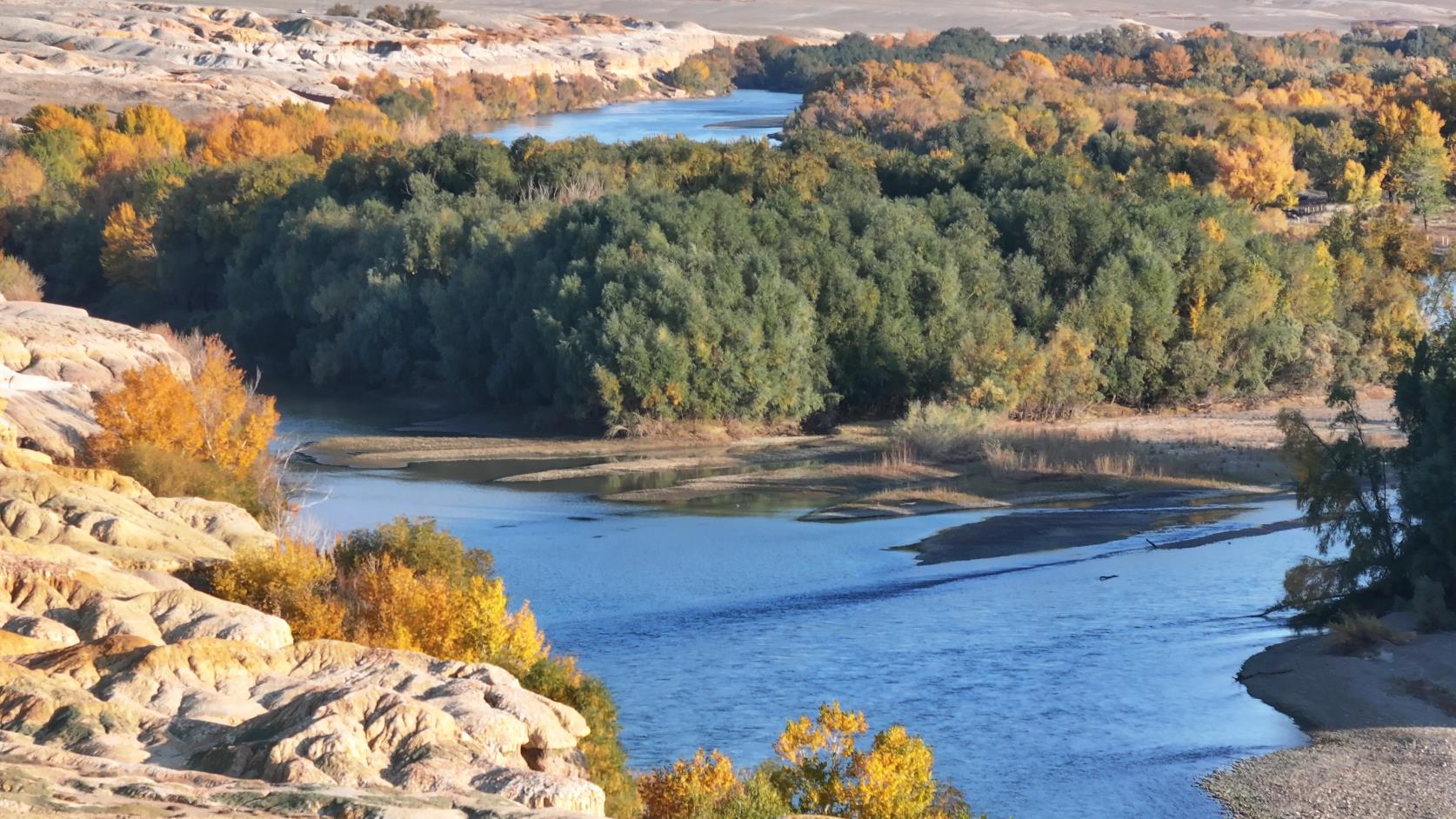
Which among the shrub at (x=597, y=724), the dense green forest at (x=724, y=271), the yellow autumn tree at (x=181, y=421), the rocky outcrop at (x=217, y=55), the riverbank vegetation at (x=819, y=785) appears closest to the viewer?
the riverbank vegetation at (x=819, y=785)

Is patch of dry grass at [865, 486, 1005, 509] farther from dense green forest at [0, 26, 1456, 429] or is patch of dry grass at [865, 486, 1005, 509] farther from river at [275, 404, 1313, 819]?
dense green forest at [0, 26, 1456, 429]

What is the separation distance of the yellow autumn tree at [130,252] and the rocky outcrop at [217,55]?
144ft

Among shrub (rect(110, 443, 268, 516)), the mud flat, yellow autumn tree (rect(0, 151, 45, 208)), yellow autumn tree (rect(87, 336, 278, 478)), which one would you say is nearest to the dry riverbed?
Answer: the mud flat

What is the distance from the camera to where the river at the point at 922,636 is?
27359mm

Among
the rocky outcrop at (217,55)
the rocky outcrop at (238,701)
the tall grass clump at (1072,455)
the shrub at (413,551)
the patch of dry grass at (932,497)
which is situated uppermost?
the rocky outcrop at (217,55)

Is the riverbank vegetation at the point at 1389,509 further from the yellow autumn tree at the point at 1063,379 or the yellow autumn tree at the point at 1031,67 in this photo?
the yellow autumn tree at the point at 1031,67

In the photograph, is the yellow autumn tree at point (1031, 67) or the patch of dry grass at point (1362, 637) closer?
the patch of dry grass at point (1362, 637)

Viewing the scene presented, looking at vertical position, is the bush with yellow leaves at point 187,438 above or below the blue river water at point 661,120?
below

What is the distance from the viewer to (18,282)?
236ft

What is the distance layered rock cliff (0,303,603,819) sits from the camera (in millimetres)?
15484

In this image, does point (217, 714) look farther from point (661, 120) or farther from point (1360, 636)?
point (661, 120)

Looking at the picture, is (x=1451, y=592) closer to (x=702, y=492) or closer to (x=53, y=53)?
(x=702, y=492)

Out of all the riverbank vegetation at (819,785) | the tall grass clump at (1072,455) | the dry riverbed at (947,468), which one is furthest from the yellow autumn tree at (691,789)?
the tall grass clump at (1072,455)

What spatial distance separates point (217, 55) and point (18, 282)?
86.7 m
